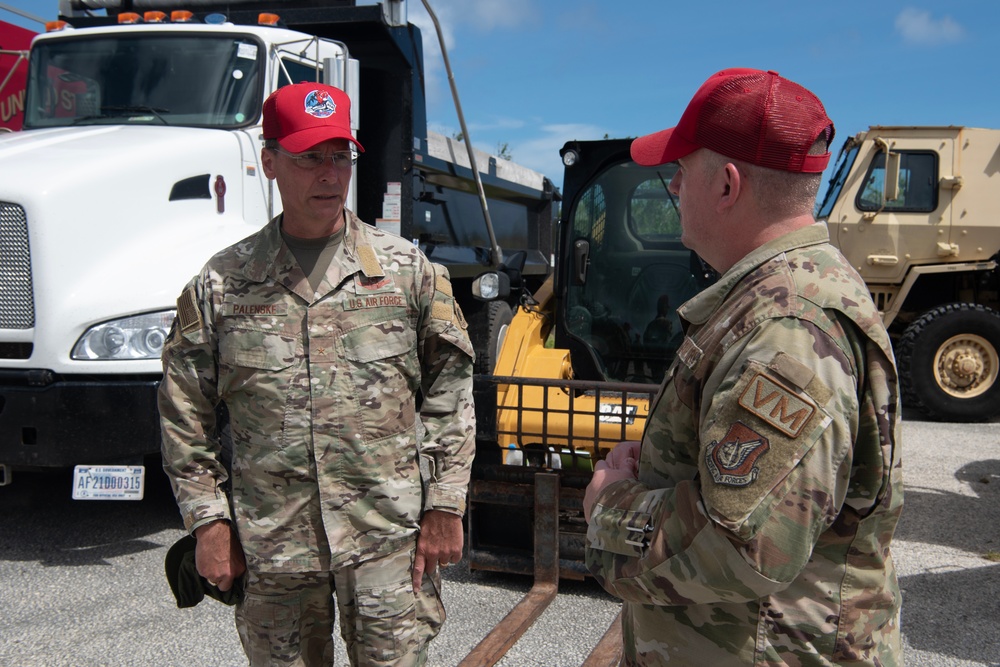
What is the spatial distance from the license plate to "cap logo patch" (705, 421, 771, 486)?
347 centimetres

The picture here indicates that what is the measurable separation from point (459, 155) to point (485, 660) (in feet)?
15.0

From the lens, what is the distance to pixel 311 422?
2127 mm

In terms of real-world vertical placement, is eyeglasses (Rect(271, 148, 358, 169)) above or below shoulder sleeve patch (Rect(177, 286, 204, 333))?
above

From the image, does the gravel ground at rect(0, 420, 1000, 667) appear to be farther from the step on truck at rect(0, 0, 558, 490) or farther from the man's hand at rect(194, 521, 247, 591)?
the man's hand at rect(194, 521, 247, 591)

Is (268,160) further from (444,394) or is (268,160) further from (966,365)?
(966,365)

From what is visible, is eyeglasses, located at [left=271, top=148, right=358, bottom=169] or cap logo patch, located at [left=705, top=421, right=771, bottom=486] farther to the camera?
eyeglasses, located at [left=271, top=148, right=358, bottom=169]

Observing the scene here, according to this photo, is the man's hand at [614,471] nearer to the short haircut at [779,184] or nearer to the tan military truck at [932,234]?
the short haircut at [779,184]

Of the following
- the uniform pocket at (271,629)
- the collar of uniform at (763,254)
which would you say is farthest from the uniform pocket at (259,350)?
the collar of uniform at (763,254)

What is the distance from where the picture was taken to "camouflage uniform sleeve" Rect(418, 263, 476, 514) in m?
2.27

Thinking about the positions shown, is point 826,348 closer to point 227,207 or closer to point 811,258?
point 811,258

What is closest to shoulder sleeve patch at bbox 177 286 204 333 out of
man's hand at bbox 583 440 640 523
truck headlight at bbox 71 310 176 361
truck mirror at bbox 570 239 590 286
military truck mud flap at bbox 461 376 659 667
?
man's hand at bbox 583 440 640 523

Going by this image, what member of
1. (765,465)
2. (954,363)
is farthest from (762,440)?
(954,363)

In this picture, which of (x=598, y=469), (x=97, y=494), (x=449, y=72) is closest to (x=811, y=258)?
(x=598, y=469)

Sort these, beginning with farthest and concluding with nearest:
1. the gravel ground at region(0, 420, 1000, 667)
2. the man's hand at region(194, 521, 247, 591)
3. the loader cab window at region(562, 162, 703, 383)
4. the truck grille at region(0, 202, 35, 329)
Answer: the loader cab window at region(562, 162, 703, 383), the truck grille at region(0, 202, 35, 329), the gravel ground at region(0, 420, 1000, 667), the man's hand at region(194, 521, 247, 591)
